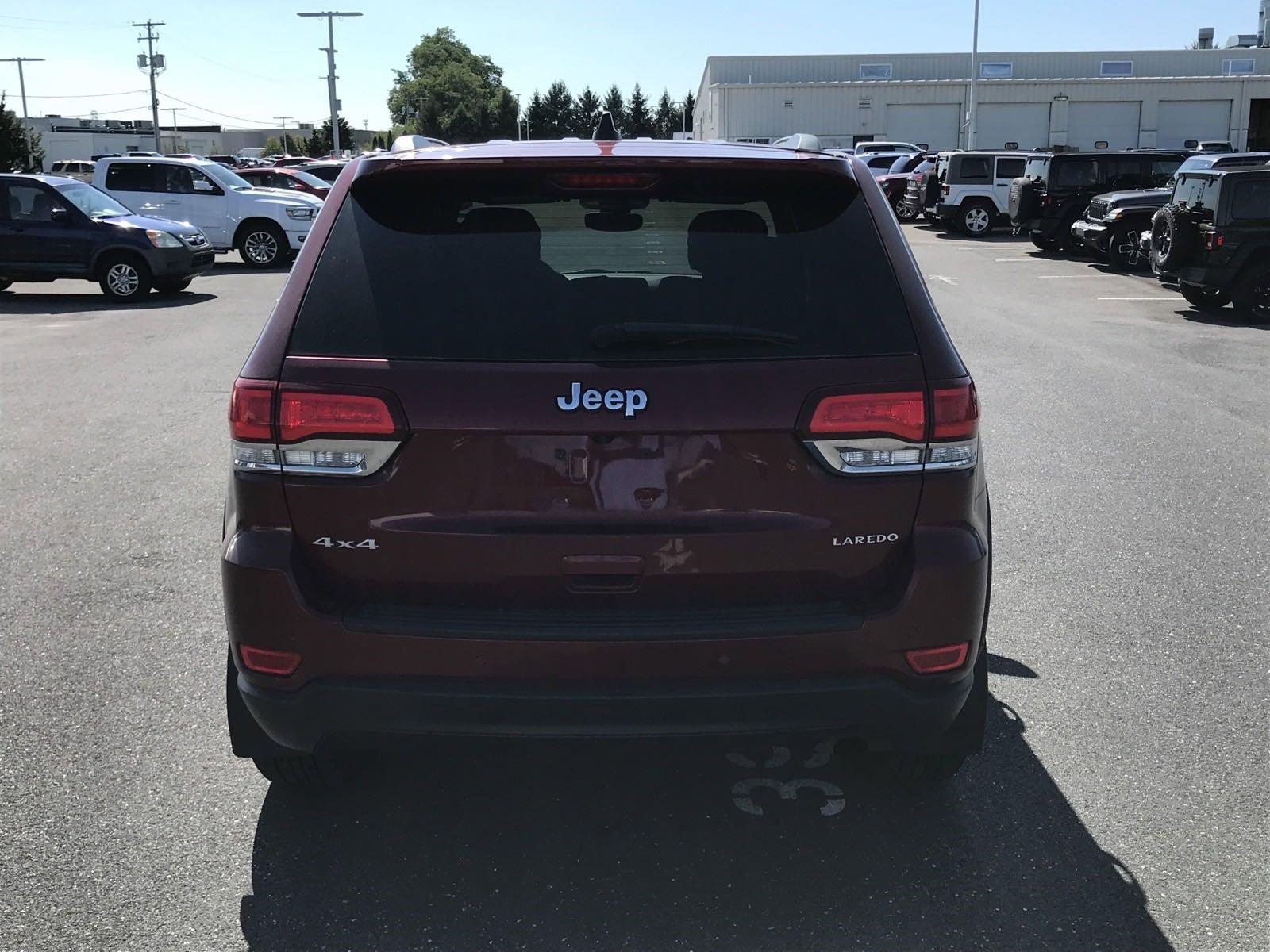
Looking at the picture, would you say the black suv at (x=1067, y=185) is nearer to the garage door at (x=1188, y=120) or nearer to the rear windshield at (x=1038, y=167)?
the rear windshield at (x=1038, y=167)

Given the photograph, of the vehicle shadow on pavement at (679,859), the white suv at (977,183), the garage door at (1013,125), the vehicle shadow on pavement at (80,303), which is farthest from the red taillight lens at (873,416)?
the garage door at (1013,125)

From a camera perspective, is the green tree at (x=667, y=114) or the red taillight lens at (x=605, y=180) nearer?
the red taillight lens at (x=605, y=180)

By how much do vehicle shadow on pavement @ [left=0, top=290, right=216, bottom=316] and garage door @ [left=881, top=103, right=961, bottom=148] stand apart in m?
57.5

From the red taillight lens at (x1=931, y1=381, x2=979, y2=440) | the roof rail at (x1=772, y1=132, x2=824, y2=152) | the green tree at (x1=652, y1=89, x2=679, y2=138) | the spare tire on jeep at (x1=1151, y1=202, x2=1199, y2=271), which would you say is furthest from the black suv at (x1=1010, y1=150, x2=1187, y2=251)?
the green tree at (x1=652, y1=89, x2=679, y2=138)

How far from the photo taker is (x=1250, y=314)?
15195 mm

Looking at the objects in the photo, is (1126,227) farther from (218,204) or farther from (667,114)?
(667,114)

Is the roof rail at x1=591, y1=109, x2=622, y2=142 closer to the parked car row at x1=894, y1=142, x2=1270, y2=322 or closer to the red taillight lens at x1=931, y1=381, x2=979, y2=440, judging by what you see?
the red taillight lens at x1=931, y1=381, x2=979, y2=440

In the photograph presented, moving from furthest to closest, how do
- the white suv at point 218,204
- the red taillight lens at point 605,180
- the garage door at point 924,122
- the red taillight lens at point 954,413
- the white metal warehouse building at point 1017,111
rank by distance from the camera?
the garage door at point 924,122
the white metal warehouse building at point 1017,111
the white suv at point 218,204
the red taillight lens at point 605,180
the red taillight lens at point 954,413

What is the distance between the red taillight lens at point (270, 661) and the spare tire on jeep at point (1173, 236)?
570 inches

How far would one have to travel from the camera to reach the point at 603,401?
2.89 meters

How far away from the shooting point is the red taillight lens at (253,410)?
2955 millimetres

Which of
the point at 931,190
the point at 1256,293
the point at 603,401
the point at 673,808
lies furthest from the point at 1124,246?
the point at 603,401

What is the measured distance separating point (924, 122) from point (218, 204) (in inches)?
2148

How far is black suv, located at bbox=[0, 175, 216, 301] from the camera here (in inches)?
728
